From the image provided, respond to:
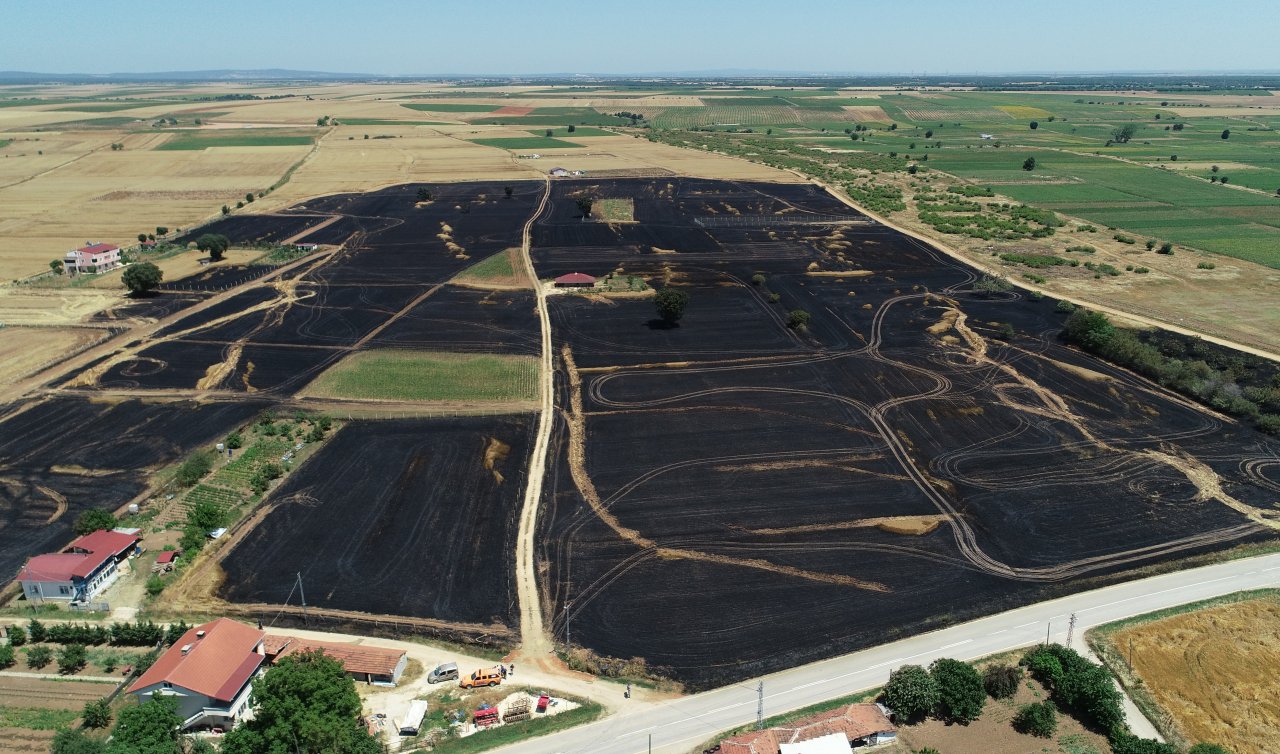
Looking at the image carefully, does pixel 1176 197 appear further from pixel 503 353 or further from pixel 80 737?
pixel 80 737

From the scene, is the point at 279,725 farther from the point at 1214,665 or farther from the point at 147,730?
the point at 1214,665

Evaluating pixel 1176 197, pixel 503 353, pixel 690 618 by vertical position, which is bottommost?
pixel 690 618

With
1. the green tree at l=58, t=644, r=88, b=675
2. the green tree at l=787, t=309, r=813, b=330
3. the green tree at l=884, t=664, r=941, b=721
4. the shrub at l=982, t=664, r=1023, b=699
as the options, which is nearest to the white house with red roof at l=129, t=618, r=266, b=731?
the green tree at l=58, t=644, r=88, b=675

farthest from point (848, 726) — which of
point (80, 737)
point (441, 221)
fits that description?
point (441, 221)

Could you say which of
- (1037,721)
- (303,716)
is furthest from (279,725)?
(1037,721)

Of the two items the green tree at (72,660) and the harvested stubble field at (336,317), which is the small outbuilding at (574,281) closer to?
the harvested stubble field at (336,317)

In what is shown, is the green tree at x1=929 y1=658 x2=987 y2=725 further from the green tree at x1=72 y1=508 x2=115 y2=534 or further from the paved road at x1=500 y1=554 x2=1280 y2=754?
the green tree at x1=72 y1=508 x2=115 y2=534
